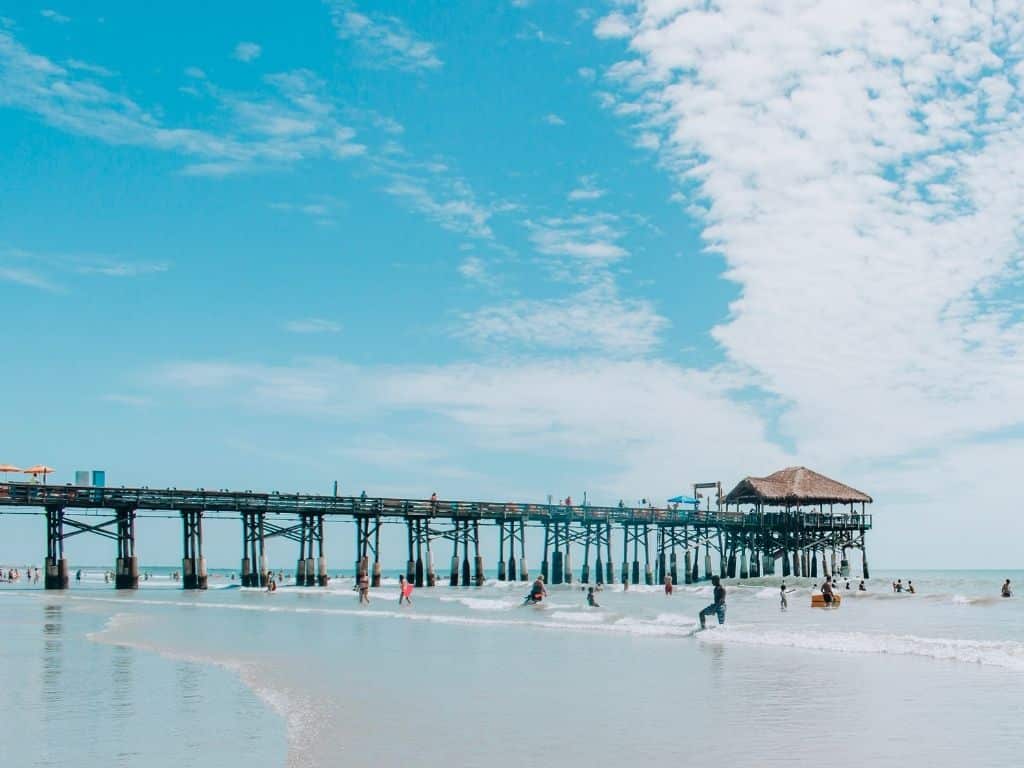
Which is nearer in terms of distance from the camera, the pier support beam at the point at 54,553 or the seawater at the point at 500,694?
the seawater at the point at 500,694

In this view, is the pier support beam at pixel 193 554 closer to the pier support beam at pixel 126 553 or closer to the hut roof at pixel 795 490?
the pier support beam at pixel 126 553

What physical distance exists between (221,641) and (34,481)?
2828 centimetres

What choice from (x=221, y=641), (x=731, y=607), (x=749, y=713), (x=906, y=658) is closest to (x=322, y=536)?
(x=731, y=607)

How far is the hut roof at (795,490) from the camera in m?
64.0

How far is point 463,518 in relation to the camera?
2216 inches

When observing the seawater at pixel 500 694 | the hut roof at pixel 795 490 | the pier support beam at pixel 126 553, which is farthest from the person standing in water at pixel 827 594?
the pier support beam at pixel 126 553

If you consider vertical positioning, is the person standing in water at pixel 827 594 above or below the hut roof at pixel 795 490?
below

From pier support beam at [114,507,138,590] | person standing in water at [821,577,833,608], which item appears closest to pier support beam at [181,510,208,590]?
pier support beam at [114,507,138,590]

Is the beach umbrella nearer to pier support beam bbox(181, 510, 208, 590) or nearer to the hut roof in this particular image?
pier support beam bbox(181, 510, 208, 590)

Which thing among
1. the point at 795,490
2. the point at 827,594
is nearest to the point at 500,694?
the point at 827,594

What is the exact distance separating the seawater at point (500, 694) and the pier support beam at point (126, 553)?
18.7 meters

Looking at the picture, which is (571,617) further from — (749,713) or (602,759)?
(602,759)

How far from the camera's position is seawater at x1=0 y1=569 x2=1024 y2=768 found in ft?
32.0

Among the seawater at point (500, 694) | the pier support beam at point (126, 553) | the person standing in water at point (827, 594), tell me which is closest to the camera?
the seawater at point (500, 694)
